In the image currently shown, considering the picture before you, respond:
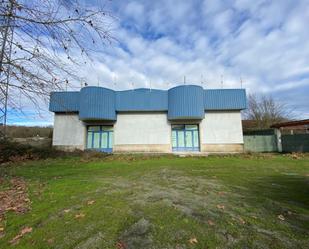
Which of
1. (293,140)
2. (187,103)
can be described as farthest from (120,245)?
(293,140)

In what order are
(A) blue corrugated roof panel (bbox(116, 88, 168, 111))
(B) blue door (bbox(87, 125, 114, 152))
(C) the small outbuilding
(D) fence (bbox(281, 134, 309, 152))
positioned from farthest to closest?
(B) blue door (bbox(87, 125, 114, 152))
(A) blue corrugated roof panel (bbox(116, 88, 168, 111))
(D) fence (bbox(281, 134, 309, 152))
(C) the small outbuilding

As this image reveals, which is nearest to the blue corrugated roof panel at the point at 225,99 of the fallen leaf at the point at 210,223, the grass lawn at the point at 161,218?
the grass lawn at the point at 161,218

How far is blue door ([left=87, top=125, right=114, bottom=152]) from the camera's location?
22.9 metres

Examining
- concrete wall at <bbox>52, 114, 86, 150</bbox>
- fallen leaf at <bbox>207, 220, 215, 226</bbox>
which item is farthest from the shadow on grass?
concrete wall at <bbox>52, 114, 86, 150</bbox>

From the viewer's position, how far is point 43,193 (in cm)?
619

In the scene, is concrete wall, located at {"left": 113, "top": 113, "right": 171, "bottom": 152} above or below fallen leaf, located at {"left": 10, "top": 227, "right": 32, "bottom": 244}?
above

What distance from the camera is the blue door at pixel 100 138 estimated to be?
22.9m

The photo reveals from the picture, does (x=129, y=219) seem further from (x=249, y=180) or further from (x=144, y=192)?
(x=249, y=180)

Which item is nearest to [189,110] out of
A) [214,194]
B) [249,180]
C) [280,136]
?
[280,136]

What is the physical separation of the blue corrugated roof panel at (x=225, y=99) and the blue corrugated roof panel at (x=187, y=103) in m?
0.97

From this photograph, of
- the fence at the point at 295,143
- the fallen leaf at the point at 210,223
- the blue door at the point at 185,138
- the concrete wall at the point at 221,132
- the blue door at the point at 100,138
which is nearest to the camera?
the fallen leaf at the point at 210,223

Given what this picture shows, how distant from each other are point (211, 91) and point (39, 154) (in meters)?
16.6

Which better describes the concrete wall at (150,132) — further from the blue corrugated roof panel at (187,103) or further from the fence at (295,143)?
the fence at (295,143)

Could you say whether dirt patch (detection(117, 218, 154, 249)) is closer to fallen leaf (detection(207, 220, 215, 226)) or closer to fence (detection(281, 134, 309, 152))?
fallen leaf (detection(207, 220, 215, 226))
